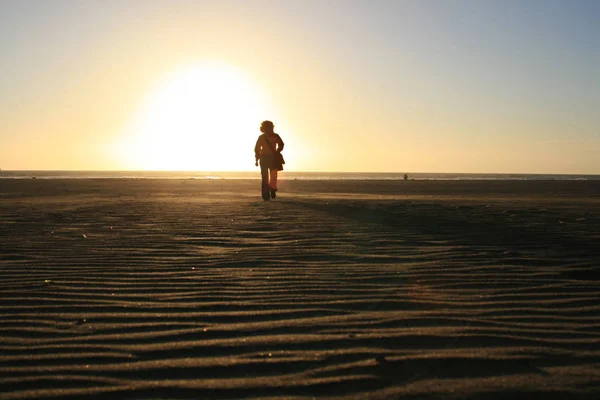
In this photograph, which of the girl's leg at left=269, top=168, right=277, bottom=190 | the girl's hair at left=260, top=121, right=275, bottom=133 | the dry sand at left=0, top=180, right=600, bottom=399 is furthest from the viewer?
the girl's leg at left=269, top=168, right=277, bottom=190

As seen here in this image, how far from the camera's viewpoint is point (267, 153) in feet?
45.8

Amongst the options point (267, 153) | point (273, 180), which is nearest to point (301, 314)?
point (267, 153)

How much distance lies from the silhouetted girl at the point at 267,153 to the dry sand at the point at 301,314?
603 cm

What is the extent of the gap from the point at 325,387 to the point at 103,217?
26.1 feet

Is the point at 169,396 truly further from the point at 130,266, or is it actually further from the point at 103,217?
the point at 103,217

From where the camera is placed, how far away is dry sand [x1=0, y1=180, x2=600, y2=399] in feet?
9.77

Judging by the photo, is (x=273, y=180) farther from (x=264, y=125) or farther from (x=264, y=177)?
(x=264, y=125)

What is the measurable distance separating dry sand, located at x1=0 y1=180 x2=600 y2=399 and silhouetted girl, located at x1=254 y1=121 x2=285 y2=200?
6.03 meters

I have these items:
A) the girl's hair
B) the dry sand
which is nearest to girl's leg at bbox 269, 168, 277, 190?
the girl's hair

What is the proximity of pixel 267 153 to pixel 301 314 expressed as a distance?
396 inches

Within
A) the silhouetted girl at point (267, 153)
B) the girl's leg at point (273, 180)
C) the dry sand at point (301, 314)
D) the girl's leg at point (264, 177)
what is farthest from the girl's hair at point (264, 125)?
the dry sand at point (301, 314)

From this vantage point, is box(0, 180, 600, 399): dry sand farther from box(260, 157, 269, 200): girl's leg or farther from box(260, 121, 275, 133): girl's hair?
box(260, 121, 275, 133): girl's hair

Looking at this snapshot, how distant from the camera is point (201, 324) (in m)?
3.88

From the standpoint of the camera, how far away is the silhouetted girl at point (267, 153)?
14.0 metres
